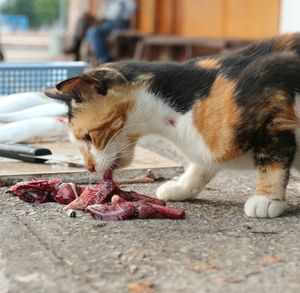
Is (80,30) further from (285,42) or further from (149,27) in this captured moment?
(285,42)

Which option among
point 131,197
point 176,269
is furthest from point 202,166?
A: point 176,269

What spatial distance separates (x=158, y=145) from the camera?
3627 mm

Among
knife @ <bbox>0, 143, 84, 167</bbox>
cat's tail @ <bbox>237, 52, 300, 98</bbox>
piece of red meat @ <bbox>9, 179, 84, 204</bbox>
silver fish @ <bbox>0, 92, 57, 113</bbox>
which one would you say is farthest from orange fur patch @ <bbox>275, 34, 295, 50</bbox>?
silver fish @ <bbox>0, 92, 57, 113</bbox>

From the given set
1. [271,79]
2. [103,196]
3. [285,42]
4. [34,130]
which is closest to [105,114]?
[103,196]

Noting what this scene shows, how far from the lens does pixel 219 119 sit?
2215 millimetres

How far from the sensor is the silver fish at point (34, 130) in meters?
3.17

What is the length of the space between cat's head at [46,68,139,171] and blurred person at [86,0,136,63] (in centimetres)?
947

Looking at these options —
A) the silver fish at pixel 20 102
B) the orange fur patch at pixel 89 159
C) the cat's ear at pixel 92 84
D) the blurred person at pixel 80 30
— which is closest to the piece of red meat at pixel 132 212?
the orange fur patch at pixel 89 159

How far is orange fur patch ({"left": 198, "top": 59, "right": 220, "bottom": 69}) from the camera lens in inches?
92.0

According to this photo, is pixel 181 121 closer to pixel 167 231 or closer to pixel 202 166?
pixel 202 166

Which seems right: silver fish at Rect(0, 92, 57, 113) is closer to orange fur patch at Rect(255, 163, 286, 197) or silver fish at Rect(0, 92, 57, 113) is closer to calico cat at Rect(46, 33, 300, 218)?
calico cat at Rect(46, 33, 300, 218)

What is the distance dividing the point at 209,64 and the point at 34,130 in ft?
4.03

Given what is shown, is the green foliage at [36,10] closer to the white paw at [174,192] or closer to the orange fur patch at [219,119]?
the white paw at [174,192]

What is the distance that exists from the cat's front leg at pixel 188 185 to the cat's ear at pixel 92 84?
47cm
